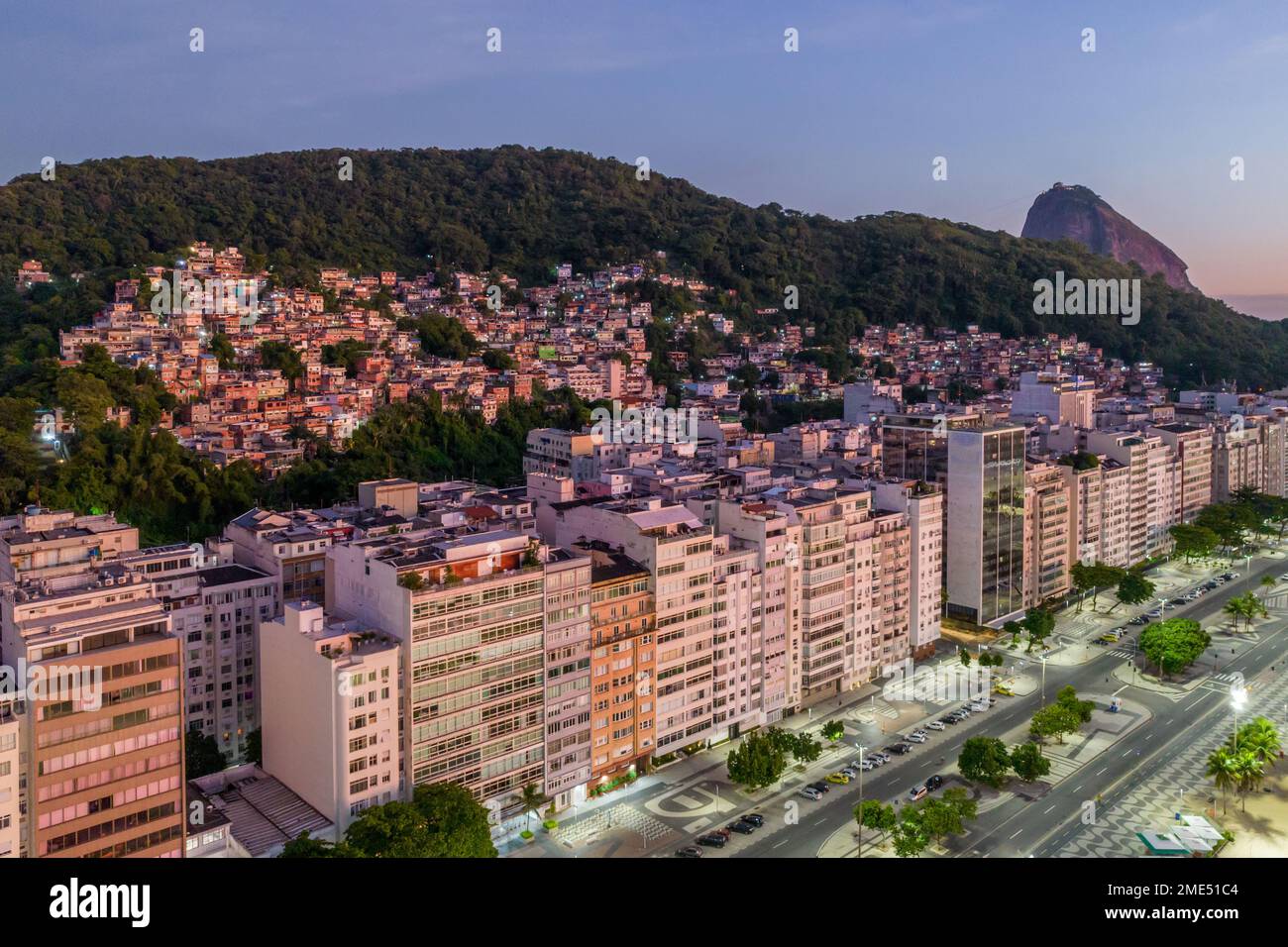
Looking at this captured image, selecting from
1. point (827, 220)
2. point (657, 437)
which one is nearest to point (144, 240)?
point (657, 437)

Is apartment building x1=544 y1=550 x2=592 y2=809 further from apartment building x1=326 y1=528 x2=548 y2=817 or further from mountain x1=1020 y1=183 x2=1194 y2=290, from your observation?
mountain x1=1020 y1=183 x2=1194 y2=290

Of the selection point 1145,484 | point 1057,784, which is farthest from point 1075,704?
point 1145,484

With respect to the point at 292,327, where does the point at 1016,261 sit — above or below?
above

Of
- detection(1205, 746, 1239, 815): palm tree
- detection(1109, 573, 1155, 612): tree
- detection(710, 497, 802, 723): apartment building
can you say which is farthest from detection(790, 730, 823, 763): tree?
detection(1109, 573, 1155, 612): tree

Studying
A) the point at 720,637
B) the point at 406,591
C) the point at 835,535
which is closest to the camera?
the point at 406,591

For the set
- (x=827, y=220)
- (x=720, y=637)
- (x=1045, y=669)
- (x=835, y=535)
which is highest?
(x=827, y=220)

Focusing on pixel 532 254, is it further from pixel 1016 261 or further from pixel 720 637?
pixel 720 637

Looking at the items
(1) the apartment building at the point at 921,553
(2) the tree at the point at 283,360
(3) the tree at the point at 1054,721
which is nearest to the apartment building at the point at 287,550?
(1) the apartment building at the point at 921,553
